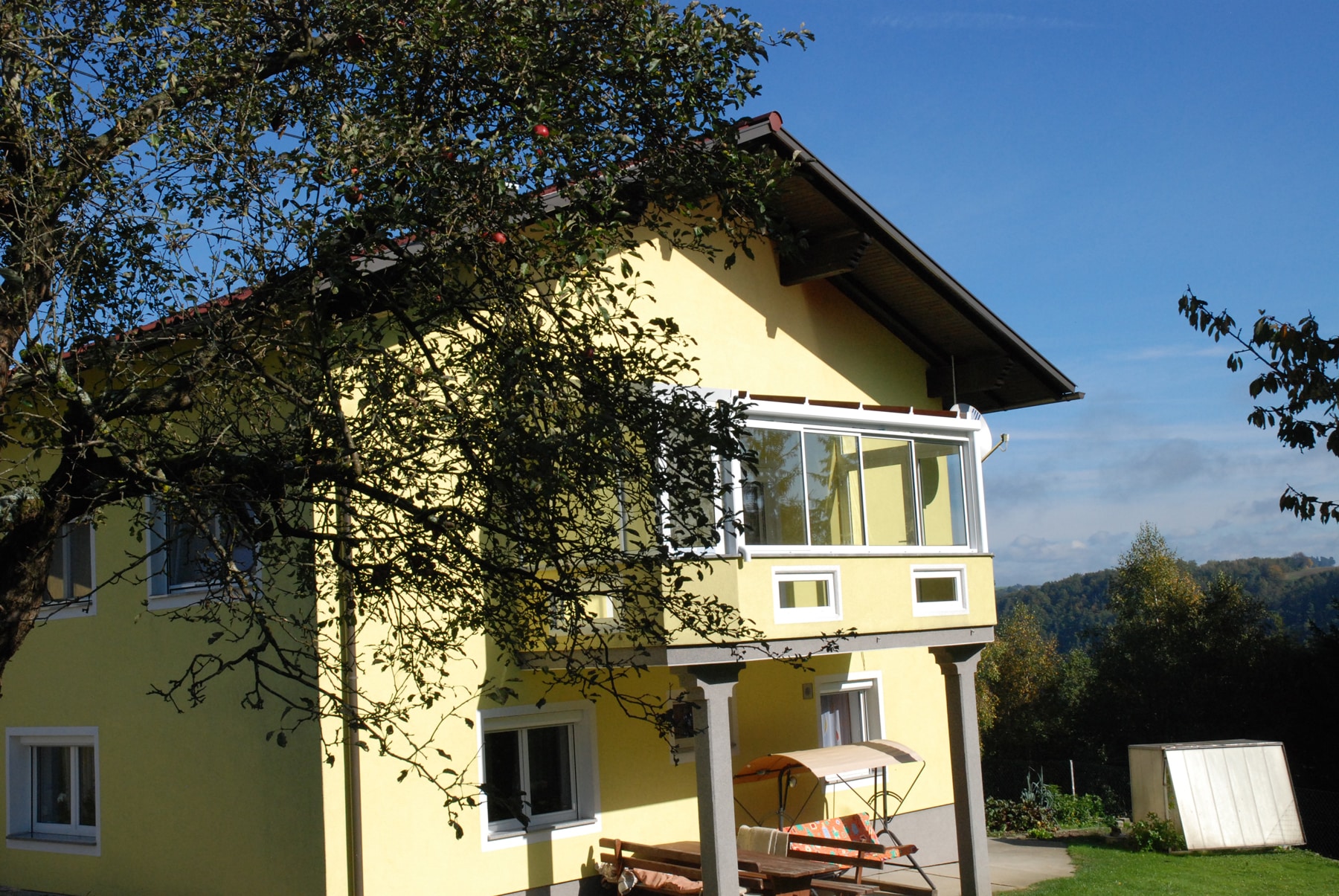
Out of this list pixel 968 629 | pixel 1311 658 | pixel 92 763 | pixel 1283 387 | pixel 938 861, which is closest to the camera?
pixel 1283 387

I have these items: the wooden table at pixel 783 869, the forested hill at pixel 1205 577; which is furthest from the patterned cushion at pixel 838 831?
the forested hill at pixel 1205 577

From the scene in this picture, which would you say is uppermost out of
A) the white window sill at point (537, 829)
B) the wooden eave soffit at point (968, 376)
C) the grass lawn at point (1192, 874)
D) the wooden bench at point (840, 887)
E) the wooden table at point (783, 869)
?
the wooden eave soffit at point (968, 376)

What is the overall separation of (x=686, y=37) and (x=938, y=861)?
40.0ft

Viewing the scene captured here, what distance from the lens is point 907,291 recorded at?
1579 cm

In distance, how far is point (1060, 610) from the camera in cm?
10950

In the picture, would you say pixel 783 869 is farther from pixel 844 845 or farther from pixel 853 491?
pixel 853 491

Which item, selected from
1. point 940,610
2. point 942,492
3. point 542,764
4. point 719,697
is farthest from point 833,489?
→ point 542,764

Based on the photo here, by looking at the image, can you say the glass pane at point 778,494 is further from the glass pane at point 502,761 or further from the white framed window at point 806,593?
the glass pane at point 502,761

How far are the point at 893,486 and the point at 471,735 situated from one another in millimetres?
5630

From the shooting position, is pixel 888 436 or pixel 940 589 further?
pixel 940 589

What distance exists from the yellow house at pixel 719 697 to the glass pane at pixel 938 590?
3 centimetres

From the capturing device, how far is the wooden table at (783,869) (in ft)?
36.2

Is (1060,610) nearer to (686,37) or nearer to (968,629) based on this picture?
(968,629)

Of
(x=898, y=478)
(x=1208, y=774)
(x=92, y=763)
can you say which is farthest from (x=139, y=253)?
(x=1208, y=774)
